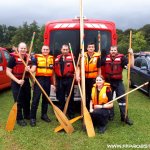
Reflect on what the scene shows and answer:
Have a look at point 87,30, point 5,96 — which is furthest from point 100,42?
point 5,96

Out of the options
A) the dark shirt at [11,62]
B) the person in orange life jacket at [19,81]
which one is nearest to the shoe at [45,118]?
the person in orange life jacket at [19,81]

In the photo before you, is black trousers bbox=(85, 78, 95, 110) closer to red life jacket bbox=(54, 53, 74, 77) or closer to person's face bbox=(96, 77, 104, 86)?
red life jacket bbox=(54, 53, 74, 77)

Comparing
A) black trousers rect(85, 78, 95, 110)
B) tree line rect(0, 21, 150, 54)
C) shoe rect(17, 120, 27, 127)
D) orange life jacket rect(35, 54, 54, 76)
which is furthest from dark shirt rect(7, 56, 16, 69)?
tree line rect(0, 21, 150, 54)

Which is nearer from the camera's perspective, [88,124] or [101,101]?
[88,124]

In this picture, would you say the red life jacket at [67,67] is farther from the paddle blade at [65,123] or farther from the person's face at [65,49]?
the paddle blade at [65,123]

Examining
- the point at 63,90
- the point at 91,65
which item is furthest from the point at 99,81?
the point at 63,90

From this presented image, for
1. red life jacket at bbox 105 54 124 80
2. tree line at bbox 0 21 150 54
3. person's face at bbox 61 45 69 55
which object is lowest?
tree line at bbox 0 21 150 54

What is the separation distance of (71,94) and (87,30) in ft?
5.41

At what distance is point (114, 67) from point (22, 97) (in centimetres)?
210

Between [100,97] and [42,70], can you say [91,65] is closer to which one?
[100,97]

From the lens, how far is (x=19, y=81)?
688 centimetres

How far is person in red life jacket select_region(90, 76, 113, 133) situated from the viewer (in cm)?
684

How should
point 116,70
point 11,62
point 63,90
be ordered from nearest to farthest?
point 11,62
point 116,70
point 63,90

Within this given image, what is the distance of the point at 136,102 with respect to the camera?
10.1m
